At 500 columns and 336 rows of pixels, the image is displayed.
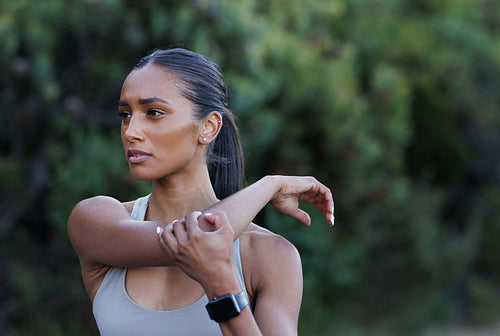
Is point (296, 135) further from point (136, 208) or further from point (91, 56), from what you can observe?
point (136, 208)

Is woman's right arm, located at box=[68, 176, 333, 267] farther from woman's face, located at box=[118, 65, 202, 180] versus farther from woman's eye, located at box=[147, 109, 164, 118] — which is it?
woman's eye, located at box=[147, 109, 164, 118]

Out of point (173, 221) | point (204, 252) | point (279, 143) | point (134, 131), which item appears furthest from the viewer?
point (279, 143)

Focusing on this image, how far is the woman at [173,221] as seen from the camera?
2088 millimetres

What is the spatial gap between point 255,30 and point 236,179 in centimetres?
409

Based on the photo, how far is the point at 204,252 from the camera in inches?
71.3

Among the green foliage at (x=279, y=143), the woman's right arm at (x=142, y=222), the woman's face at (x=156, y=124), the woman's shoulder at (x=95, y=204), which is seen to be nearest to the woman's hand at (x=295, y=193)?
the woman's right arm at (x=142, y=222)

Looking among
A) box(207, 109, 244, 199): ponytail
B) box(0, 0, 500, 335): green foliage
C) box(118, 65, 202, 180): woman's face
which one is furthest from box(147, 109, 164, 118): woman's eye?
box(0, 0, 500, 335): green foliage

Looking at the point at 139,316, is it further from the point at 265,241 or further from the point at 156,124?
the point at 156,124

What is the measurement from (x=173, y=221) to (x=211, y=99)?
53 cm

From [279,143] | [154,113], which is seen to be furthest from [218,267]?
[279,143]

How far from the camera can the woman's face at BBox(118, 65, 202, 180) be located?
2.14m

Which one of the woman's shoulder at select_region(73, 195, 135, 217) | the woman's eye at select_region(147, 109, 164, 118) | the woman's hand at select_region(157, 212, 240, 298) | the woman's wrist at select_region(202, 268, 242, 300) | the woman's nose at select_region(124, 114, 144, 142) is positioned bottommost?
the woman's wrist at select_region(202, 268, 242, 300)

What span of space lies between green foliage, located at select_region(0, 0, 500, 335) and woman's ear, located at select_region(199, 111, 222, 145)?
9.76 ft

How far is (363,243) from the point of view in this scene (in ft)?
26.9
